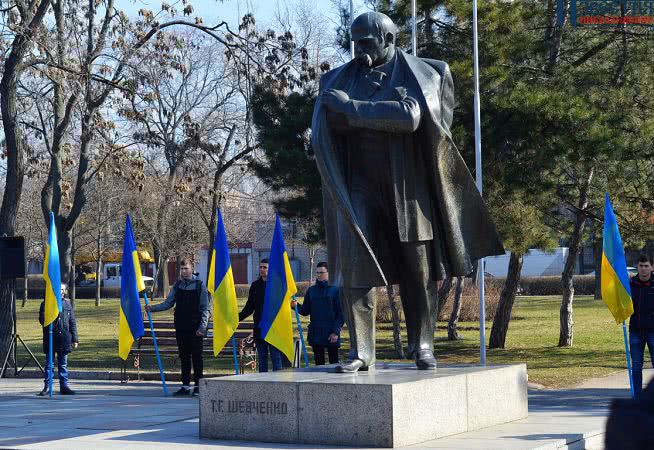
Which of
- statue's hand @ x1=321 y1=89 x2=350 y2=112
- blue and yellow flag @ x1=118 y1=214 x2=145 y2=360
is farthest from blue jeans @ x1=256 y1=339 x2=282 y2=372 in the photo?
statue's hand @ x1=321 y1=89 x2=350 y2=112

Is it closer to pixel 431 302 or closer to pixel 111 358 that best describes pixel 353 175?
pixel 431 302

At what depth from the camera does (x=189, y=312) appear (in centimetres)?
1428

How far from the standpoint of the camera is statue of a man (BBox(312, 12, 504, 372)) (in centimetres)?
749

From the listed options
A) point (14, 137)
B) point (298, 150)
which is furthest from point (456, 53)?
point (14, 137)

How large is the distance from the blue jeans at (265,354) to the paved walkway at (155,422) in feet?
4.68

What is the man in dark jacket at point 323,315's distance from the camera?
1385cm

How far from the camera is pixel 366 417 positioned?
6.59 metres

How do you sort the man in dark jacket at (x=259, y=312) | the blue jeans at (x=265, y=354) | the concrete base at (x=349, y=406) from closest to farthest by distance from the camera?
the concrete base at (x=349, y=406) < the blue jeans at (x=265, y=354) < the man in dark jacket at (x=259, y=312)

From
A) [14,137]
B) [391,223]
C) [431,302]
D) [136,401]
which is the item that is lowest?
[136,401]

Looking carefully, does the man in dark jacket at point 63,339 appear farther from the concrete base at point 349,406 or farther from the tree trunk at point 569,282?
the tree trunk at point 569,282

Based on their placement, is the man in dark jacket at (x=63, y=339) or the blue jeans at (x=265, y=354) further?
the man in dark jacket at (x=63, y=339)

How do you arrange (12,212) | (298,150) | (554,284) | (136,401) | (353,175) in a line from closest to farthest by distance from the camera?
1. (353,175)
2. (136,401)
3. (298,150)
4. (12,212)
5. (554,284)

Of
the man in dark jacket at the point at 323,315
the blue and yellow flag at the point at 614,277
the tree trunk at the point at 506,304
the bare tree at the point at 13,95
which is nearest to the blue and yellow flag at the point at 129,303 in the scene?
the man in dark jacket at the point at 323,315

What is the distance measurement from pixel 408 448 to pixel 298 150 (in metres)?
12.8
